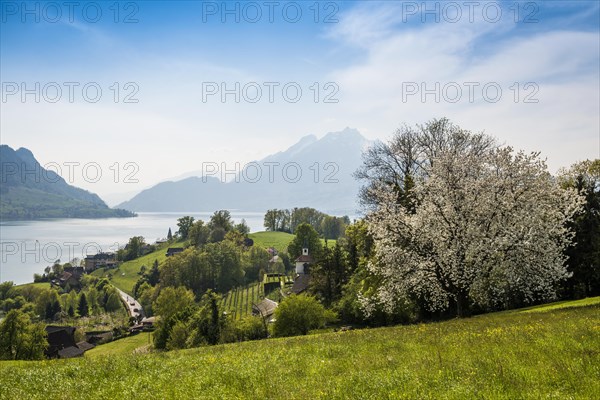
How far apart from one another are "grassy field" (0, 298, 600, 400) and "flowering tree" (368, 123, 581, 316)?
34.0ft

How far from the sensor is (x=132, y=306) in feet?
466

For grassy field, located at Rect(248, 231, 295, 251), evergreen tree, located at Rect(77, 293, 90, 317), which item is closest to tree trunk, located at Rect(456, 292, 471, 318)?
grassy field, located at Rect(248, 231, 295, 251)

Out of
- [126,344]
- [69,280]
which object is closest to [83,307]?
[69,280]

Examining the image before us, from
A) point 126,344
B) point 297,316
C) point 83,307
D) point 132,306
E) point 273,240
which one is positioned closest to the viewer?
point 297,316

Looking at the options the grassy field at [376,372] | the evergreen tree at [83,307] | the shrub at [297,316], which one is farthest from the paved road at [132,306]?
the grassy field at [376,372]

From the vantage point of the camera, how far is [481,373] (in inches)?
377

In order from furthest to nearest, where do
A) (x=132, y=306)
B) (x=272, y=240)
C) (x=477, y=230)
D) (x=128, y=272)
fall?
(x=272, y=240) → (x=128, y=272) → (x=132, y=306) → (x=477, y=230)

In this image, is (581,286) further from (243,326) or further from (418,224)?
(243,326)

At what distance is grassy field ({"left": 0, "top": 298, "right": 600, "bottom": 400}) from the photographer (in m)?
8.66

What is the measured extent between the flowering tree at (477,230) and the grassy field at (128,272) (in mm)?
158807

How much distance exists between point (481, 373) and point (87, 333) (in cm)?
12413

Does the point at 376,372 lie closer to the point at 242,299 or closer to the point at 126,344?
the point at 126,344

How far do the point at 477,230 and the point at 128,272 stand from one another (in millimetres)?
185911

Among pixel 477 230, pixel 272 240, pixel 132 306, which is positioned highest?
pixel 477 230
